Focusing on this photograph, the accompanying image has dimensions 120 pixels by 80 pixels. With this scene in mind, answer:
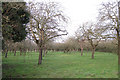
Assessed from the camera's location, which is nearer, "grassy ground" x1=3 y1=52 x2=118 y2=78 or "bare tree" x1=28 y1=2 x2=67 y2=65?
"grassy ground" x1=3 y1=52 x2=118 y2=78

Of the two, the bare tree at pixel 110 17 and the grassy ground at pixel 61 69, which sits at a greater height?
the bare tree at pixel 110 17

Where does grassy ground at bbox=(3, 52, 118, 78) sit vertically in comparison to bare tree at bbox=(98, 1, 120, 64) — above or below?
below

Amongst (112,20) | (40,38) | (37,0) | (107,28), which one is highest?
(37,0)

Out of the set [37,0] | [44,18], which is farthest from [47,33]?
[37,0]

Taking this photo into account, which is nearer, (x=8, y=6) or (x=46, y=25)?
(x=8, y=6)

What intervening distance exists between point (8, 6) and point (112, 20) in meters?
10.9

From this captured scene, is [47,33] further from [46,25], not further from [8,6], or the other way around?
[8,6]

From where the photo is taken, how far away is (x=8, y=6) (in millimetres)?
5602

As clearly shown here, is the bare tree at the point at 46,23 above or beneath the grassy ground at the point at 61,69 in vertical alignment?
above

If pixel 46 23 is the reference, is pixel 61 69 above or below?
below

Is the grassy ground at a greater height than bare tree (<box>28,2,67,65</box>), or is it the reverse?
bare tree (<box>28,2,67,65</box>)

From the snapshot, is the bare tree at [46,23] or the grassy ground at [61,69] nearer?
the grassy ground at [61,69]

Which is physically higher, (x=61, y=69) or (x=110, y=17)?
(x=110, y=17)

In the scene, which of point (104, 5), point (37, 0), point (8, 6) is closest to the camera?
point (8, 6)
